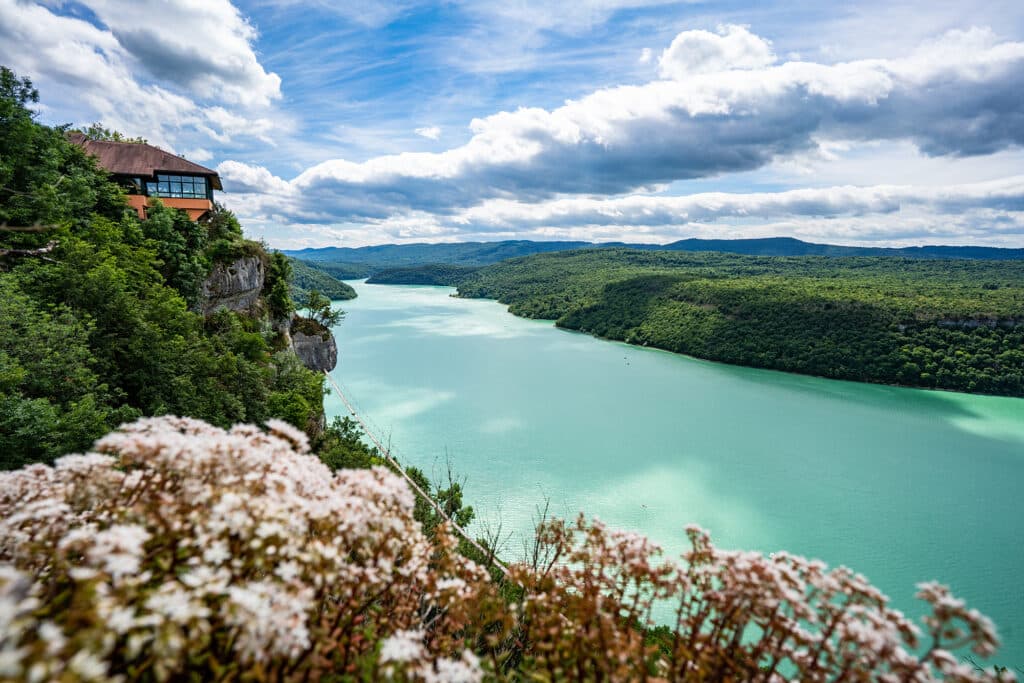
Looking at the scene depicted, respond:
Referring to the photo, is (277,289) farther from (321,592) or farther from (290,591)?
(290,591)

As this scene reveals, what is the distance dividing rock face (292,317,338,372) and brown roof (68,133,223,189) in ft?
38.5

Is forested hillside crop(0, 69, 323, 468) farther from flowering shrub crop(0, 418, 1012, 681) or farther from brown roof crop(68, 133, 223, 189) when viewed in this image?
flowering shrub crop(0, 418, 1012, 681)

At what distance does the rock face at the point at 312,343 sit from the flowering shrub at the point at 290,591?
31234 millimetres

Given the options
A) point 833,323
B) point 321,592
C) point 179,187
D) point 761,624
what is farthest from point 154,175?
point 833,323

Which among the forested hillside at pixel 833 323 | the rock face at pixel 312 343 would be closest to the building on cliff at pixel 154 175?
the rock face at pixel 312 343

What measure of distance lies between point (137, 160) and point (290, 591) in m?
28.2

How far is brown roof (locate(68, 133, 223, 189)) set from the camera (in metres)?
22.0

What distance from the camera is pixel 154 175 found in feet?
73.1

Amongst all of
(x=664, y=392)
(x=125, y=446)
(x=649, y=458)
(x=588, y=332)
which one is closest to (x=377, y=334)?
(x=588, y=332)

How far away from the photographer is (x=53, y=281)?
12.4 meters

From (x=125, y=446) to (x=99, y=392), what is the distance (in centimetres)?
1138

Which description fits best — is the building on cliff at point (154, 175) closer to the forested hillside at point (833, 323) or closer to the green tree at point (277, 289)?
the green tree at point (277, 289)

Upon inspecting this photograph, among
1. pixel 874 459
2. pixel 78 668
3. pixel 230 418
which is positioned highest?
pixel 78 668

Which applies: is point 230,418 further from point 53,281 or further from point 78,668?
point 78,668
